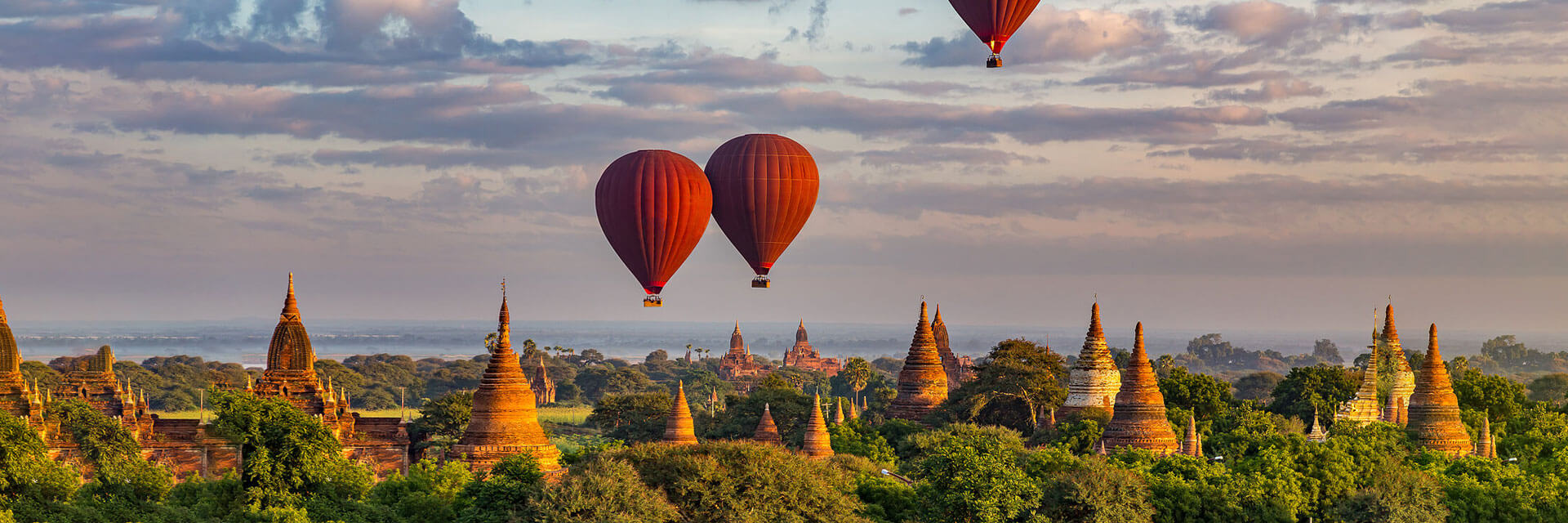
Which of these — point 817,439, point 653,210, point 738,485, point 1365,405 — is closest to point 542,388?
point 1365,405

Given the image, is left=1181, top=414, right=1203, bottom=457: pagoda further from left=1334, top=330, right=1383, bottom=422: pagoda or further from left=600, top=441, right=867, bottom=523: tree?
left=600, top=441, right=867, bottom=523: tree

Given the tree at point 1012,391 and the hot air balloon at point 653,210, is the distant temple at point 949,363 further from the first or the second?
the hot air balloon at point 653,210

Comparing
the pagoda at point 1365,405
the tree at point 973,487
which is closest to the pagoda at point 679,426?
the tree at point 973,487

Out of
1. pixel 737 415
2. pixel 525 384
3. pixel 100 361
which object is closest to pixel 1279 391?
pixel 737 415

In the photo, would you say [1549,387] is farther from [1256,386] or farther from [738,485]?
[738,485]

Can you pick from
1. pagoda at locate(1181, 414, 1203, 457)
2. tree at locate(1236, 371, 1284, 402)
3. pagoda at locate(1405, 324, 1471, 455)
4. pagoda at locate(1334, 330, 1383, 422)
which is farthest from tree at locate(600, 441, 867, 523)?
tree at locate(1236, 371, 1284, 402)

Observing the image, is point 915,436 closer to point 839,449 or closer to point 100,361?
point 839,449
